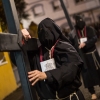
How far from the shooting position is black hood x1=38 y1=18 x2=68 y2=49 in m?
1.65

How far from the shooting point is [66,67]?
5.05 feet

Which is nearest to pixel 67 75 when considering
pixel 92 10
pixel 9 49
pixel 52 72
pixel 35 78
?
pixel 52 72

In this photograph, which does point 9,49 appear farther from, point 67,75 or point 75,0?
point 75,0

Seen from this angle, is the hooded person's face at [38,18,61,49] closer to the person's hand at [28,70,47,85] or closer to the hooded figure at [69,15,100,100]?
the person's hand at [28,70,47,85]

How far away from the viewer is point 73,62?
1590 mm

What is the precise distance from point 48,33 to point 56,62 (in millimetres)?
247

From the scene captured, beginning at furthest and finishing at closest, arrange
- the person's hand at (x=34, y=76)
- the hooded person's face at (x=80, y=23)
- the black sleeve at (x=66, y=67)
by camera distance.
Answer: the hooded person's face at (x=80, y=23) → the black sleeve at (x=66, y=67) → the person's hand at (x=34, y=76)

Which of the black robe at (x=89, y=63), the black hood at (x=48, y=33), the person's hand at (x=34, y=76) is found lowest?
the black robe at (x=89, y=63)

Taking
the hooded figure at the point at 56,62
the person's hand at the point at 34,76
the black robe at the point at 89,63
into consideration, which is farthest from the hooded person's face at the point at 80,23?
the person's hand at the point at 34,76

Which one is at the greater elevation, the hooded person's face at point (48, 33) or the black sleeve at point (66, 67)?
the hooded person's face at point (48, 33)

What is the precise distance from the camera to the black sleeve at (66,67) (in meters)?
1.49

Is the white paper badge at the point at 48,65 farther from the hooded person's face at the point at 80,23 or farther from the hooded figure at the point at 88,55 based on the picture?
the hooded person's face at the point at 80,23

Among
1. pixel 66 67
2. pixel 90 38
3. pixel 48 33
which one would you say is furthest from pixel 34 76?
pixel 90 38

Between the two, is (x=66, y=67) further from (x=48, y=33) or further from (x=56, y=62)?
(x=48, y=33)
